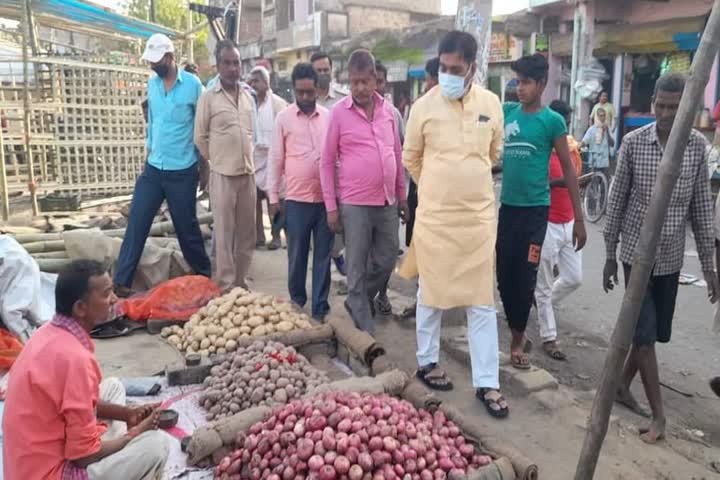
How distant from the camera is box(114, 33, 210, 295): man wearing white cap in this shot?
18.1 ft

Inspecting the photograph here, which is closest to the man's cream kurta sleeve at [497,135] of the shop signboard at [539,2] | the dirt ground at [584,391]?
the dirt ground at [584,391]

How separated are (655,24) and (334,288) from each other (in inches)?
368

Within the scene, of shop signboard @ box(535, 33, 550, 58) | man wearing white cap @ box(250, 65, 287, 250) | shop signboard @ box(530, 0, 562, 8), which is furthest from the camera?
shop signboard @ box(535, 33, 550, 58)

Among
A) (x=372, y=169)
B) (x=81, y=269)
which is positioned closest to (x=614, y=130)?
(x=372, y=169)

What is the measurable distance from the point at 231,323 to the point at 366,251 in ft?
3.51

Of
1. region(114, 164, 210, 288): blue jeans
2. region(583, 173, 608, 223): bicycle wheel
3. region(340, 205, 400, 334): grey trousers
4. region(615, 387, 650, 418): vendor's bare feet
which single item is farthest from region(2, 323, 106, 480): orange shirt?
region(583, 173, 608, 223): bicycle wheel

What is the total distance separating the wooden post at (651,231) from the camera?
1.85 m

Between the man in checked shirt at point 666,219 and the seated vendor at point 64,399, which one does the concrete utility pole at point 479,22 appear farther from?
the seated vendor at point 64,399

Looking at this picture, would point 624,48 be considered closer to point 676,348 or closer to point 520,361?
point 676,348

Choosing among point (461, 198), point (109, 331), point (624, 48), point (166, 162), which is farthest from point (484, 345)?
point (624, 48)

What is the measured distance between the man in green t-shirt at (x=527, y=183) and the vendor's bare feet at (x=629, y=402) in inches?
22.5

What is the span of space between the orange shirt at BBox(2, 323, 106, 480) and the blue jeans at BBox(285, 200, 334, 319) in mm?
2728

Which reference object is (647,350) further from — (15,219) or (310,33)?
→ (310,33)

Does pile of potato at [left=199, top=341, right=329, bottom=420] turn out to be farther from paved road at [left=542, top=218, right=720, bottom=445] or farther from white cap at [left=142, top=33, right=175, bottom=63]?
white cap at [left=142, top=33, right=175, bottom=63]
